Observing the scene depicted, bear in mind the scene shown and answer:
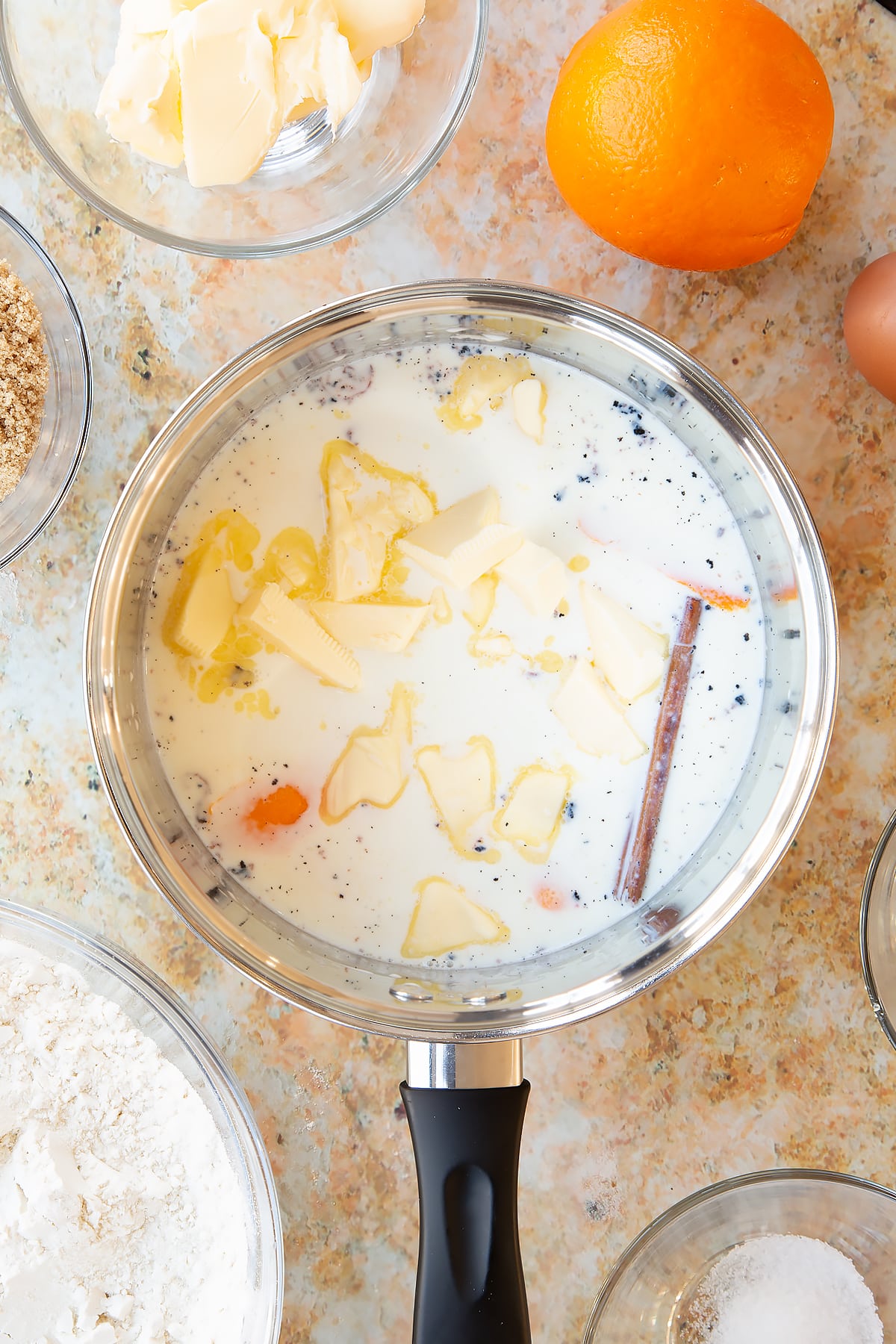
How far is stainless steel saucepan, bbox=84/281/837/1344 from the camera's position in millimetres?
697

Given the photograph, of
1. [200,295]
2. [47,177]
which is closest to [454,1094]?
[200,295]

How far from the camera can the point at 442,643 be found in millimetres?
773

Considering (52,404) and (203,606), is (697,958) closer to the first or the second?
(203,606)

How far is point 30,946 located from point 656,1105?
0.51 meters

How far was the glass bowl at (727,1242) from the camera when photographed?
82cm

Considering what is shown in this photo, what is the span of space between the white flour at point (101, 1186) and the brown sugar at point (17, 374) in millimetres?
375

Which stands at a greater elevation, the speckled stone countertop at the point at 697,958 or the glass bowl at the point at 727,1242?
the speckled stone countertop at the point at 697,958

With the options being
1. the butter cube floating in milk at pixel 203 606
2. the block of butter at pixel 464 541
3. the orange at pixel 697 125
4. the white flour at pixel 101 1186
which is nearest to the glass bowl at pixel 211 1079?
the white flour at pixel 101 1186

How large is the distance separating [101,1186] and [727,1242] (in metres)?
0.49

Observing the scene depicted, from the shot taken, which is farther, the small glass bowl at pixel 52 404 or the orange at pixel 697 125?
the small glass bowl at pixel 52 404

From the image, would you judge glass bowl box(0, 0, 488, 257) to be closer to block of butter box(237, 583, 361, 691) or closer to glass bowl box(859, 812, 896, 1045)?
block of butter box(237, 583, 361, 691)

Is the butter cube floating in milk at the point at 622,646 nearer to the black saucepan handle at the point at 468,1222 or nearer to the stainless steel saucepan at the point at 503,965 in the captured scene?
the stainless steel saucepan at the point at 503,965

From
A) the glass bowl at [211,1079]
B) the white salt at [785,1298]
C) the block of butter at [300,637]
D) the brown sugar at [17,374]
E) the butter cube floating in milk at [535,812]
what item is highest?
the brown sugar at [17,374]

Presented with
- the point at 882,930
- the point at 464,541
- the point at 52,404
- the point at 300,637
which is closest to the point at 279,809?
the point at 300,637
